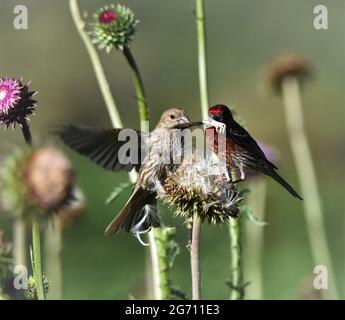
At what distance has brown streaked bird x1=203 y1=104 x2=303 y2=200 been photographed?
3.11 m

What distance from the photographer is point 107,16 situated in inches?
145

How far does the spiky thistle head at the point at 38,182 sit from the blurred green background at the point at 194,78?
14.1 feet

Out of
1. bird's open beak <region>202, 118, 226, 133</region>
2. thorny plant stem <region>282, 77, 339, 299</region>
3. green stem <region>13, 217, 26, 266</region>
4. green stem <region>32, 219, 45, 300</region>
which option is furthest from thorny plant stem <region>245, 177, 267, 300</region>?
green stem <region>32, 219, 45, 300</region>

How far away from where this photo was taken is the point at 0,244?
10.0ft

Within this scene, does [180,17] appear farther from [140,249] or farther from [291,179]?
[140,249]

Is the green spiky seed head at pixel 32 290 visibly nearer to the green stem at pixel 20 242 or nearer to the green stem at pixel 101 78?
the green stem at pixel 20 242

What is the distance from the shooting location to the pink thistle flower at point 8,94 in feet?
9.18

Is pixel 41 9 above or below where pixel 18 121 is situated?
above

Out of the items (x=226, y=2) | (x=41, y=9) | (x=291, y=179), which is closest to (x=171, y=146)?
(x=291, y=179)

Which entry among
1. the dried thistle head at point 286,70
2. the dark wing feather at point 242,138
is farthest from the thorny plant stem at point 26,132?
the dried thistle head at point 286,70

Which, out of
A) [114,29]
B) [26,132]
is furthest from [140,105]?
[26,132]
